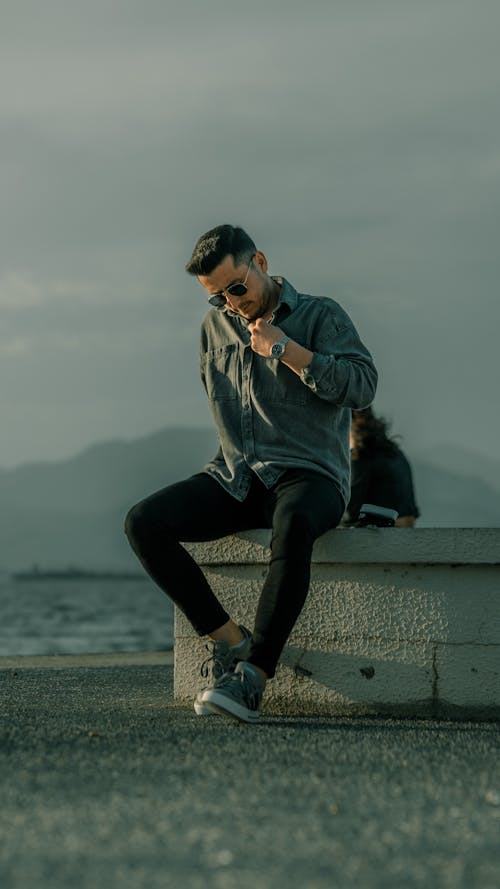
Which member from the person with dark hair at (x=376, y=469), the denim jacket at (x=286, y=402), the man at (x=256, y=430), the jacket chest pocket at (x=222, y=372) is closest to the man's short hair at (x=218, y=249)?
the man at (x=256, y=430)

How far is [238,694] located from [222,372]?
1.34 meters

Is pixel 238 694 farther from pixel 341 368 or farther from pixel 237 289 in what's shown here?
pixel 237 289

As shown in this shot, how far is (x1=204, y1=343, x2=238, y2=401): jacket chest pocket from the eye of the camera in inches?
182

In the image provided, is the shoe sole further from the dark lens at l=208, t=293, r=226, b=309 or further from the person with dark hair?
the person with dark hair

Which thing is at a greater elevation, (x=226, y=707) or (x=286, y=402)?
(x=286, y=402)

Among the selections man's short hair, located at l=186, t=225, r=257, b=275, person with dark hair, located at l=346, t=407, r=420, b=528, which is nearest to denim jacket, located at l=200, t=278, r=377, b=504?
man's short hair, located at l=186, t=225, r=257, b=275

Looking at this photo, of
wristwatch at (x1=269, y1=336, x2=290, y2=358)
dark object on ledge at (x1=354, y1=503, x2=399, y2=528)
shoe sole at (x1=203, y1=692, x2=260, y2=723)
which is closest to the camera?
shoe sole at (x1=203, y1=692, x2=260, y2=723)

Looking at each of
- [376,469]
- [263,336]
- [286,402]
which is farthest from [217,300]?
[376,469]

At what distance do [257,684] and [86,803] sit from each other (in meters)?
1.42

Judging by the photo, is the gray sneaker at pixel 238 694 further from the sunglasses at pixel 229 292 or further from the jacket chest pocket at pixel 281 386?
the sunglasses at pixel 229 292

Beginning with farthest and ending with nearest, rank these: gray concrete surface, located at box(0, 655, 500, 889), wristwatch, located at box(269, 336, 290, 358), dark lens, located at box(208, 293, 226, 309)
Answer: dark lens, located at box(208, 293, 226, 309), wristwatch, located at box(269, 336, 290, 358), gray concrete surface, located at box(0, 655, 500, 889)

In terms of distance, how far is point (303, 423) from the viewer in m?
4.47

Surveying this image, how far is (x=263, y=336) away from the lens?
423 cm

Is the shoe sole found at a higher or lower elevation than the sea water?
higher
